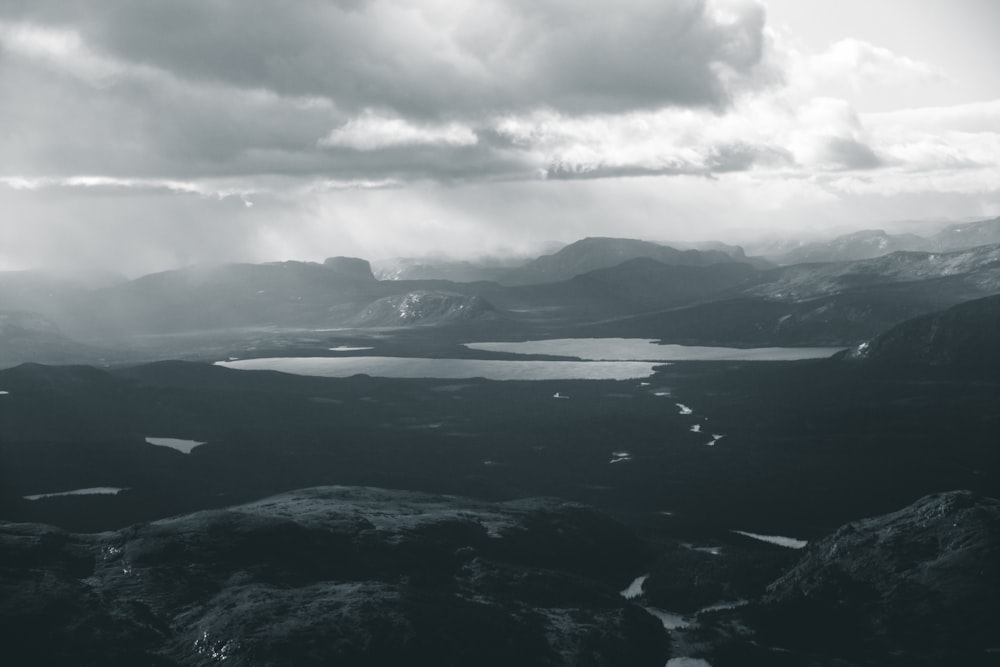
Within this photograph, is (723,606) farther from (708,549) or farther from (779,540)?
(779,540)

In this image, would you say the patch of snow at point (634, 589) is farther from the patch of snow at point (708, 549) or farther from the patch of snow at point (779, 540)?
the patch of snow at point (779, 540)

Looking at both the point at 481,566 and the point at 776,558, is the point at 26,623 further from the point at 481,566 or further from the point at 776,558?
the point at 776,558

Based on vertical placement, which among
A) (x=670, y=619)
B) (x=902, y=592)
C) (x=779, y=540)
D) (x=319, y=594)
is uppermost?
(x=319, y=594)

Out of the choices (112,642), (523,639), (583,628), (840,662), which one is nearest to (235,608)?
(112,642)

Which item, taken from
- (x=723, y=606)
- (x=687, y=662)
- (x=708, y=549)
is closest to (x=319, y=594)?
(x=687, y=662)

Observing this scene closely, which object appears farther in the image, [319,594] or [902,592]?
[902,592]

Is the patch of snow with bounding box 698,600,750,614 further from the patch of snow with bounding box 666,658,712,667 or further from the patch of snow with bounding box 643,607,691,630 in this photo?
the patch of snow with bounding box 666,658,712,667
